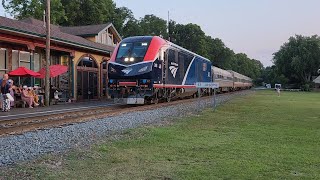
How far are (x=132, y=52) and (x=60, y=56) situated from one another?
29.8 feet

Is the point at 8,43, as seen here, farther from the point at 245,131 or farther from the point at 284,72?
the point at 284,72

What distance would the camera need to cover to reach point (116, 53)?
20.2m

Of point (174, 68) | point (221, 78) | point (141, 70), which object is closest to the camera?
point (141, 70)

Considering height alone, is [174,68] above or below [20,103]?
above

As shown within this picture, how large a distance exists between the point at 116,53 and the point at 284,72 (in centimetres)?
7543

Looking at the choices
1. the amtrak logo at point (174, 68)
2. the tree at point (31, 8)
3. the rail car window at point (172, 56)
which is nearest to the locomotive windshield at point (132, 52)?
the rail car window at point (172, 56)

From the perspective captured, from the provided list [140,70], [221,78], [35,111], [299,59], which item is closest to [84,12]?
[221,78]

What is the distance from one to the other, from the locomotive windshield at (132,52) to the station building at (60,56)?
5.44 meters

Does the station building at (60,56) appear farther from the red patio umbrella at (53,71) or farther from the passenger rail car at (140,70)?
the passenger rail car at (140,70)

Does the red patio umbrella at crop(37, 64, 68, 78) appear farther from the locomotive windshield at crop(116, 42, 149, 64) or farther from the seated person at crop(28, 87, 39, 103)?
the locomotive windshield at crop(116, 42, 149, 64)

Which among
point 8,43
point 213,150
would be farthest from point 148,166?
point 8,43

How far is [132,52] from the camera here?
19828 millimetres

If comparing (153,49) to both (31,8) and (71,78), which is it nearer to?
(71,78)

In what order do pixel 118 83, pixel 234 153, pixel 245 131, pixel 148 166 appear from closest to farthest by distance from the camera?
1. pixel 148 166
2. pixel 234 153
3. pixel 245 131
4. pixel 118 83
